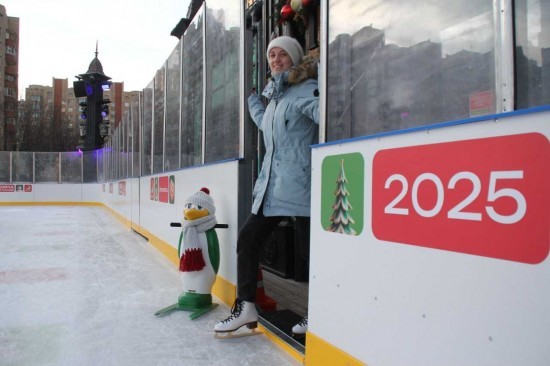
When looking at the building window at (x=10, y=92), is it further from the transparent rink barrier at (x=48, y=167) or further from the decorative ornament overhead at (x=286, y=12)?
the decorative ornament overhead at (x=286, y=12)

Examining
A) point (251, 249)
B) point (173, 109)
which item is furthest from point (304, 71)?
point (173, 109)

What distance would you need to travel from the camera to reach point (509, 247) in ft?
3.44

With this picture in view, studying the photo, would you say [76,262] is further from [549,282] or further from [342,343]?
[549,282]

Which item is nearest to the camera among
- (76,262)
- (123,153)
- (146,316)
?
(146,316)

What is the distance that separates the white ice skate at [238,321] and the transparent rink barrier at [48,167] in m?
18.1

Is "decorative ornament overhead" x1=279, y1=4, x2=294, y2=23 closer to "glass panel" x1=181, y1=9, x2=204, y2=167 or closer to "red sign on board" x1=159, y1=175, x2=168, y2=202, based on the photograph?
"glass panel" x1=181, y1=9, x2=204, y2=167

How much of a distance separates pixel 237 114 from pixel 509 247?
2182 millimetres

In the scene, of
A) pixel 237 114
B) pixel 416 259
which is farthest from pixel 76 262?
pixel 416 259

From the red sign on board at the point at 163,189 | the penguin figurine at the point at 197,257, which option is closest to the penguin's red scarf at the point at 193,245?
the penguin figurine at the point at 197,257

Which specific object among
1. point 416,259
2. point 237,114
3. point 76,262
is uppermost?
point 237,114

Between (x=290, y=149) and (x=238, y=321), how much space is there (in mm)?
953

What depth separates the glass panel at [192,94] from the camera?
3.80 m

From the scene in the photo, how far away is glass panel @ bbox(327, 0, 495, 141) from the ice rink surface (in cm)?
120

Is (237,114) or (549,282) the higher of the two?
(237,114)
